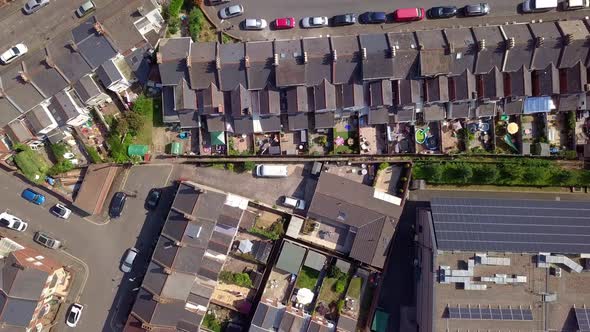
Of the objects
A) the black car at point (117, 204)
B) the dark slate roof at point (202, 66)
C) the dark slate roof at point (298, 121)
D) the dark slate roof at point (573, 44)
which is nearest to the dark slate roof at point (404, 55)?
the dark slate roof at point (298, 121)

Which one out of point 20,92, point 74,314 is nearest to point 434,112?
point 20,92

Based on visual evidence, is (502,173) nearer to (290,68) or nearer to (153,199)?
(290,68)

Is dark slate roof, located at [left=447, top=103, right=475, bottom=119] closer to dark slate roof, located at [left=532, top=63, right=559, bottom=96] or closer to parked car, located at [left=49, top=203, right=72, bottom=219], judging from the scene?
dark slate roof, located at [left=532, top=63, right=559, bottom=96]

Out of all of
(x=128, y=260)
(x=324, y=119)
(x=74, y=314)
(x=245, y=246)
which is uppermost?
(x=324, y=119)

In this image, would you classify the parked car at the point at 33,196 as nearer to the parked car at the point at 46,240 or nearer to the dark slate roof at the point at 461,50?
the parked car at the point at 46,240

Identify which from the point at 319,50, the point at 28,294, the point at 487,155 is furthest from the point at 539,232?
the point at 28,294

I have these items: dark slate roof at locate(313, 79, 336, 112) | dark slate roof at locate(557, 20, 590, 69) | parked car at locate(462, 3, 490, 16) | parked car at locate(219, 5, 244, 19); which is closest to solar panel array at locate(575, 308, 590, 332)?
dark slate roof at locate(557, 20, 590, 69)

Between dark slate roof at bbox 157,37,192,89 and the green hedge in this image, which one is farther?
the green hedge

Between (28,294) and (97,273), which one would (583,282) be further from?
(28,294)
